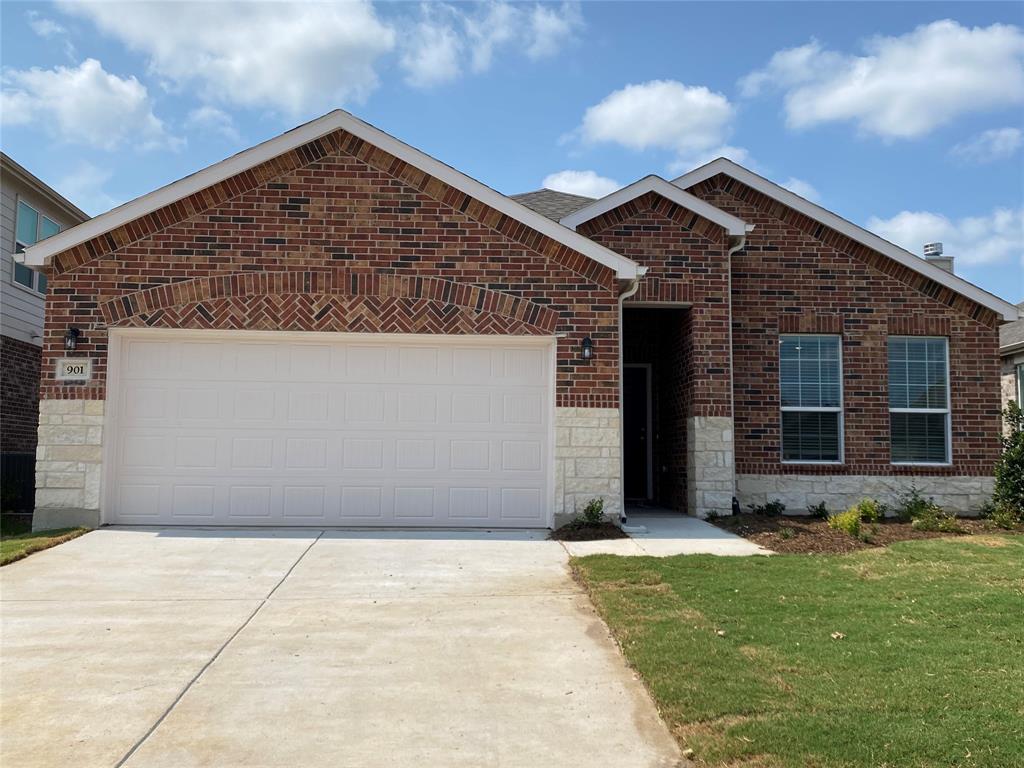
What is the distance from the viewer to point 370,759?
4.14 m

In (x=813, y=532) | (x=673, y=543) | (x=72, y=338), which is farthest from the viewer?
(x=813, y=532)

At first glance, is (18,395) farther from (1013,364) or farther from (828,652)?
(1013,364)

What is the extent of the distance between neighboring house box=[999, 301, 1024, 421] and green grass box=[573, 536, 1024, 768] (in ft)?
32.5

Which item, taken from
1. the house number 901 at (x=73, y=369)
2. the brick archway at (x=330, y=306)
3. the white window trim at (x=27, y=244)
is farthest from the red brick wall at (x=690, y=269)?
the white window trim at (x=27, y=244)

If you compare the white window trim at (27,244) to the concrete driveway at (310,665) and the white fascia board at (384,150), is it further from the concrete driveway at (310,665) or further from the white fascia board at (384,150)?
the concrete driveway at (310,665)

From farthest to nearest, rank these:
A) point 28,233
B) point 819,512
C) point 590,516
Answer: point 28,233 → point 819,512 → point 590,516

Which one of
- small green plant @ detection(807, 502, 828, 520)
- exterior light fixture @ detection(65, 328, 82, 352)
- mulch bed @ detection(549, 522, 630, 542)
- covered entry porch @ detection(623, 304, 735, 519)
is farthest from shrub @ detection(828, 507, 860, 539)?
exterior light fixture @ detection(65, 328, 82, 352)

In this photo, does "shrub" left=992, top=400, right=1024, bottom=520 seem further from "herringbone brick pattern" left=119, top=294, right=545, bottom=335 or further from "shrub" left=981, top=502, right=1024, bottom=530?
"herringbone brick pattern" left=119, top=294, right=545, bottom=335

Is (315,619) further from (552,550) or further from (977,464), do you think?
(977,464)

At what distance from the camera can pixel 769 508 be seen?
40.1 ft

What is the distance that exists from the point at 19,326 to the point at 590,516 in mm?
10915

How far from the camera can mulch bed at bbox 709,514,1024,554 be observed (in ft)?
31.6

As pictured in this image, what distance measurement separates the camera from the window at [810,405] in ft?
42.9

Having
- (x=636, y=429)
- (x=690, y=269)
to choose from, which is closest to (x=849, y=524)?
(x=690, y=269)
